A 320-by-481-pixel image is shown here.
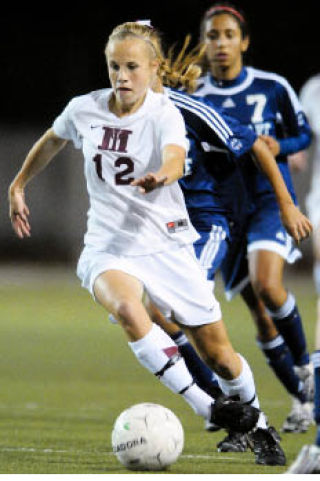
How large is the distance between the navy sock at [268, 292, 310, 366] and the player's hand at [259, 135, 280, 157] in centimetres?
91

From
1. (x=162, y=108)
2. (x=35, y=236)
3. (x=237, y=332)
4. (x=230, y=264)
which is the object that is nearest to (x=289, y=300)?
(x=230, y=264)

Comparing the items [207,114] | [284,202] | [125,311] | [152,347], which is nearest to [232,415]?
[152,347]

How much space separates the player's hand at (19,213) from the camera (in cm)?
649

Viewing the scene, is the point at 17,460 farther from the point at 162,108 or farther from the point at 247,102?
the point at 247,102

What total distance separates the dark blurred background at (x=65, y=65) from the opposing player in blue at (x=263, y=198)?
14.8 m

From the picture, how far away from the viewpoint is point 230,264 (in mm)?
8172

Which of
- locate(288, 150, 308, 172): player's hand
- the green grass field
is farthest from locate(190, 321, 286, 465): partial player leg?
locate(288, 150, 308, 172): player's hand

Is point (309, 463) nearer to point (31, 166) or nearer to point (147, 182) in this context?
point (147, 182)

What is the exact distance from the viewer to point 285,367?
788 centimetres

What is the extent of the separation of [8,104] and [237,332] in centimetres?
1358

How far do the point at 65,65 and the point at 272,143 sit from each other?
61.5 feet

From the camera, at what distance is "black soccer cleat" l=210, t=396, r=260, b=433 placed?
599cm

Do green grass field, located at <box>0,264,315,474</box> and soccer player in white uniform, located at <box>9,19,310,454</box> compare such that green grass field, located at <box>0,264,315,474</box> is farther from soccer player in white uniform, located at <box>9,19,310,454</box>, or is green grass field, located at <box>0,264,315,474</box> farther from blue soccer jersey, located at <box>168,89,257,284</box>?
blue soccer jersey, located at <box>168,89,257,284</box>

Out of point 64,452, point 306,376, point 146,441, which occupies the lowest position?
point 306,376
